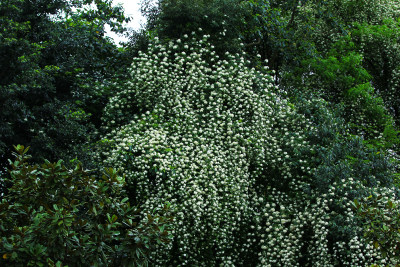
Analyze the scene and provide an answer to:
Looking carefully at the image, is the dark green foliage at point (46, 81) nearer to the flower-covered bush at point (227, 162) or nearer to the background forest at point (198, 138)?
the background forest at point (198, 138)

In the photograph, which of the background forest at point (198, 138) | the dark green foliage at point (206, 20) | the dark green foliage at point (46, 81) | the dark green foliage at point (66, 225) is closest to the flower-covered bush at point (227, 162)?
the background forest at point (198, 138)

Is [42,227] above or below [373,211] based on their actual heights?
below

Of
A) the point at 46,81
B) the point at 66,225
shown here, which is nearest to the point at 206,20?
the point at 46,81

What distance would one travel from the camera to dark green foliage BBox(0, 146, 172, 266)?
4641 mm

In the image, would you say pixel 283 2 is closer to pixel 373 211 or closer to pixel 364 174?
pixel 364 174

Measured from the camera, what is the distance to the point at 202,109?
9078mm

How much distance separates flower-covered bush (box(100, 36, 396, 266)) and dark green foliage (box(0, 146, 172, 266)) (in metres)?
2.69

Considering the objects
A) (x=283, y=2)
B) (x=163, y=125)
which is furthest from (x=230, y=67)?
(x=283, y=2)

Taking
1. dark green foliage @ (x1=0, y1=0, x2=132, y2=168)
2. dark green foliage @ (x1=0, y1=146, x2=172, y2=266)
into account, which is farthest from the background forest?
dark green foliage @ (x1=0, y1=146, x2=172, y2=266)

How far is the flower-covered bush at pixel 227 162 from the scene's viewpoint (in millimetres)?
8180

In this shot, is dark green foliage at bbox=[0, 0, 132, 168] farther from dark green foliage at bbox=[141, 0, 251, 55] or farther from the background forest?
dark green foliage at bbox=[141, 0, 251, 55]

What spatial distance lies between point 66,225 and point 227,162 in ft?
14.8

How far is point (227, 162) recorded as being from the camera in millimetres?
8727

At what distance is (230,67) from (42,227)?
585 centimetres
